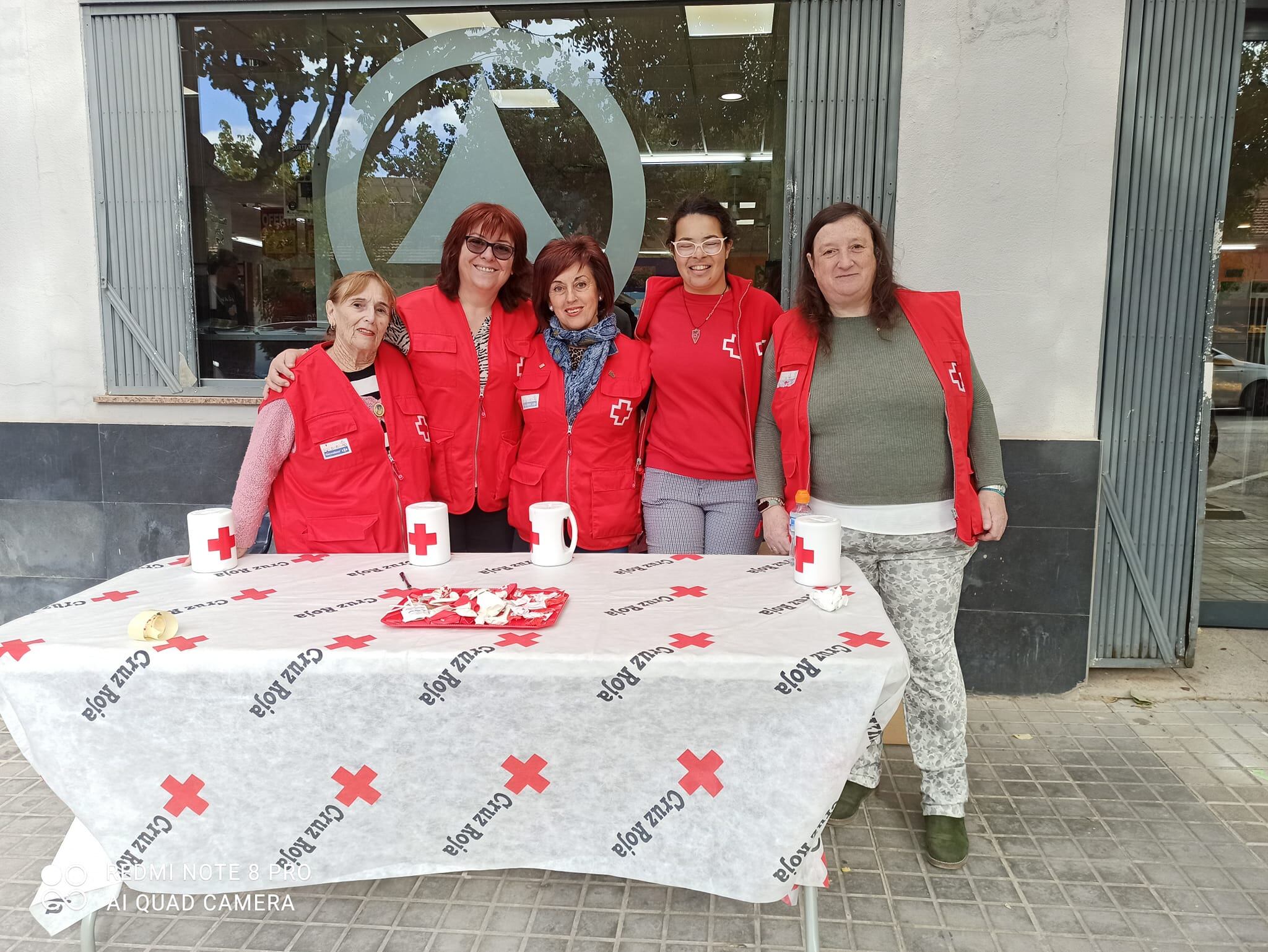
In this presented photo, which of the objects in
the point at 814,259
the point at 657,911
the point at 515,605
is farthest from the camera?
the point at 814,259

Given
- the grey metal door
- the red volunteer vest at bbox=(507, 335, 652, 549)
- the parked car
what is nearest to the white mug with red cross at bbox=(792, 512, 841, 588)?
the red volunteer vest at bbox=(507, 335, 652, 549)

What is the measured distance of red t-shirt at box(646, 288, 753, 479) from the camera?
255 cm

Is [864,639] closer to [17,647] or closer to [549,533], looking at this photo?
[549,533]

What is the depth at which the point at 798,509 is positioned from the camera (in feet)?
7.43

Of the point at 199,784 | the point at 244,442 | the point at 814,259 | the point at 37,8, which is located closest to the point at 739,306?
the point at 814,259

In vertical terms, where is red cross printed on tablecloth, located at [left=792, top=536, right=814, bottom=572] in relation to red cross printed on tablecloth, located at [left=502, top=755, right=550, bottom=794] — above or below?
above

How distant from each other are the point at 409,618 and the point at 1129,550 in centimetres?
297

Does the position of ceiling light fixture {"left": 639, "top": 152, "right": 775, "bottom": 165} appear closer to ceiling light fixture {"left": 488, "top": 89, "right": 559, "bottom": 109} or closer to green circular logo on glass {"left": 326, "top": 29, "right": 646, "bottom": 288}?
green circular logo on glass {"left": 326, "top": 29, "right": 646, "bottom": 288}

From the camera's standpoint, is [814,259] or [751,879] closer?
[751,879]

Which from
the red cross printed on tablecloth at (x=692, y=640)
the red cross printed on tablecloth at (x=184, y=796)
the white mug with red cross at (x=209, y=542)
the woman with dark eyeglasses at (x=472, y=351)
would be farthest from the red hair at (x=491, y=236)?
the red cross printed on tablecloth at (x=184, y=796)

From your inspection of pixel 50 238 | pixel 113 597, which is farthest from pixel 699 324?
pixel 50 238

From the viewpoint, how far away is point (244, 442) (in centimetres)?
361

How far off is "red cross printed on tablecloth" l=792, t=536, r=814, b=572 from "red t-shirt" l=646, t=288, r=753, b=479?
666mm

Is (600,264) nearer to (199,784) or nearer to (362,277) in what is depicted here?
(362,277)
